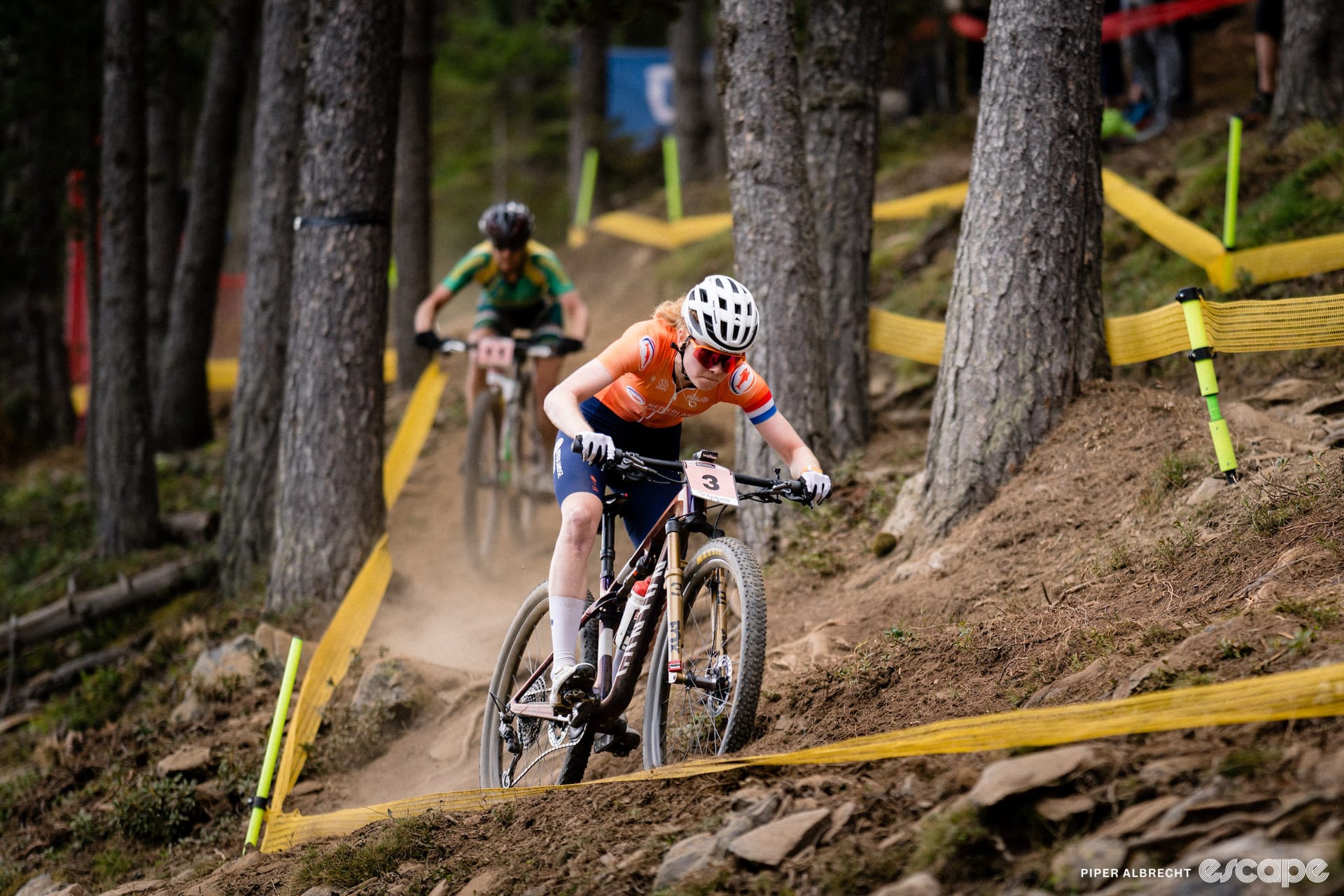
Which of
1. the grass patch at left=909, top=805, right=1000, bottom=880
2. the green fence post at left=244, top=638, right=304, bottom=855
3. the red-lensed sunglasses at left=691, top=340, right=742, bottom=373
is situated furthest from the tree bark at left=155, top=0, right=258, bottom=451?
the grass patch at left=909, top=805, right=1000, bottom=880

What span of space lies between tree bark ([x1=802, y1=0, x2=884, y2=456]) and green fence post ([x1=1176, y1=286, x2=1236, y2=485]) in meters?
3.05

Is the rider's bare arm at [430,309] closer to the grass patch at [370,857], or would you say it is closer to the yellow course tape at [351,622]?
the yellow course tape at [351,622]

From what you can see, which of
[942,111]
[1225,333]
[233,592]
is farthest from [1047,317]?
[942,111]

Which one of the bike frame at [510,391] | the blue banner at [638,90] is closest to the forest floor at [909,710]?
the bike frame at [510,391]

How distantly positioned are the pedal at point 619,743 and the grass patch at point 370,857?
801 mm

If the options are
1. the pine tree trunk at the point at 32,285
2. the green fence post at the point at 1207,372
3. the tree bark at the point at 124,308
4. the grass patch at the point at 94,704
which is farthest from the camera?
the pine tree trunk at the point at 32,285

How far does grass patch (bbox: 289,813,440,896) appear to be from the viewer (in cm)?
475

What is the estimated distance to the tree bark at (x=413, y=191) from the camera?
14023 millimetres

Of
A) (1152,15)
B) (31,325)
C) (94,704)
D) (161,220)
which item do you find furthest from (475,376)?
(31,325)

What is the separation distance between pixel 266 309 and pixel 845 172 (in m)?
5.31

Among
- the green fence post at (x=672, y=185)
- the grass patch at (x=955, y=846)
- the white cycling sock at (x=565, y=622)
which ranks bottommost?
the grass patch at (x=955, y=846)

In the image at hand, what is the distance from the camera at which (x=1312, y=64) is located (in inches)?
391

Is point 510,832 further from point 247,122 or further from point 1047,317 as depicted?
point 247,122

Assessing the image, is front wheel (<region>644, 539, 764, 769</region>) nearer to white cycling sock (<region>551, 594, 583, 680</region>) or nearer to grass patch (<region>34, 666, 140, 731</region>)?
white cycling sock (<region>551, 594, 583, 680</region>)
